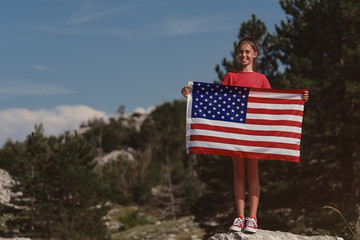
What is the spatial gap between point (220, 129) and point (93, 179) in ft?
77.1

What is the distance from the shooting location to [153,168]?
196 ft

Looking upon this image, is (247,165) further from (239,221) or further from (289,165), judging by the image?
(289,165)

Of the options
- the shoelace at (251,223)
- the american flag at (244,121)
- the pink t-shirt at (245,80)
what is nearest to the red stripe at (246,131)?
the american flag at (244,121)

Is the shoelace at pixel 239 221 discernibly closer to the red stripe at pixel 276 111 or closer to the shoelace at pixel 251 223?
the shoelace at pixel 251 223

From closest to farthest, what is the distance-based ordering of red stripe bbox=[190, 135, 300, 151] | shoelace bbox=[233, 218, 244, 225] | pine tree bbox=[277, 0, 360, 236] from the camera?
shoelace bbox=[233, 218, 244, 225], red stripe bbox=[190, 135, 300, 151], pine tree bbox=[277, 0, 360, 236]

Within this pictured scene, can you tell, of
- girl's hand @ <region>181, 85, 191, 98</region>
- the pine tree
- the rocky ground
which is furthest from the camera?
the rocky ground

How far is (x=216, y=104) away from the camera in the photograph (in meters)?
5.56

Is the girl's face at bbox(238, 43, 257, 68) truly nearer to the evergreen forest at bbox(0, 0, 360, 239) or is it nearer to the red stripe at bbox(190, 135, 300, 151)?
the red stripe at bbox(190, 135, 300, 151)

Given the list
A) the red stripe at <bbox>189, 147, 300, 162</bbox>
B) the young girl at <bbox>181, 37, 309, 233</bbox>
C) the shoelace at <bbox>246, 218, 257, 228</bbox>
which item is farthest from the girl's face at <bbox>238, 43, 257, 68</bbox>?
the shoelace at <bbox>246, 218, 257, 228</bbox>

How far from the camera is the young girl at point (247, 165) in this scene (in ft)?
17.5

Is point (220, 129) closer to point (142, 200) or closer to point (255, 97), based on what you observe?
point (255, 97)

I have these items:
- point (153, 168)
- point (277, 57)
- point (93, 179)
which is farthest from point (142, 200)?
point (277, 57)

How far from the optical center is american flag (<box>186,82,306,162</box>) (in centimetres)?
546

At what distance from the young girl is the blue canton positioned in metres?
0.15
